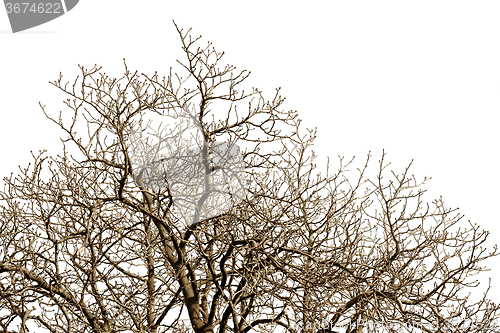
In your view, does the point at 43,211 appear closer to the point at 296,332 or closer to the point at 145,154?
the point at 145,154

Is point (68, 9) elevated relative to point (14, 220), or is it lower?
elevated

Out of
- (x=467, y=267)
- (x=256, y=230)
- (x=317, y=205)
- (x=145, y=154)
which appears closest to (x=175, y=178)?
(x=145, y=154)

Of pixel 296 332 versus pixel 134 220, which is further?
pixel 134 220

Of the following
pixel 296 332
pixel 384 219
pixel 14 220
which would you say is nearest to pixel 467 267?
pixel 384 219

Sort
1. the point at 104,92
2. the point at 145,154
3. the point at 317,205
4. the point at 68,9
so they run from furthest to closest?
the point at 68,9
the point at 317,205
the point at 145,154
the point at 104,92

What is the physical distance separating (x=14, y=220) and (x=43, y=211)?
952 mm

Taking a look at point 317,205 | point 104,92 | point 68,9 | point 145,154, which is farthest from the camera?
point 68,9

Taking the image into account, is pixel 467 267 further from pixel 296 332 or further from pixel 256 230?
pixel 256 230

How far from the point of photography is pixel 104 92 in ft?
29.1

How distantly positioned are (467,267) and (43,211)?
6.93 meters

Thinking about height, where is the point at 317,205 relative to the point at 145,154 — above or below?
below

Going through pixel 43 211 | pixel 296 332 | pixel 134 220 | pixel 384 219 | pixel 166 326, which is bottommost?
pixel 296 332

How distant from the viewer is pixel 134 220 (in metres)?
11.3

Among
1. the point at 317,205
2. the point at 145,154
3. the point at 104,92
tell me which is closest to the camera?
the point at 104,92
